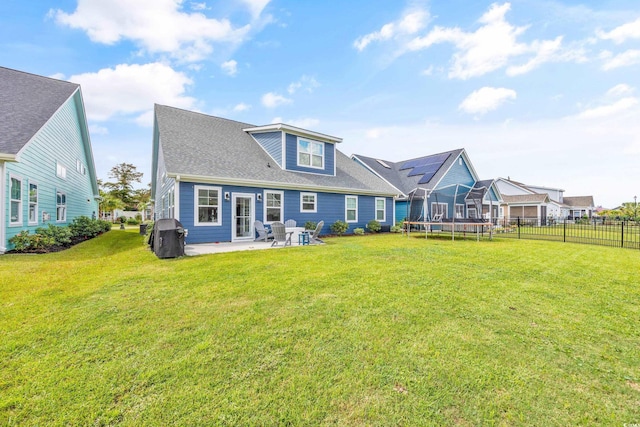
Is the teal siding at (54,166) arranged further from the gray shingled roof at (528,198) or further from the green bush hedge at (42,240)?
the gray shingled roof at (528,198)

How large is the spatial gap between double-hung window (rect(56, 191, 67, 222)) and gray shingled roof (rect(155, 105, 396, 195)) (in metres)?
5.69

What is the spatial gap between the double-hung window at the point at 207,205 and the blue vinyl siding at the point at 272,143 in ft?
12.8

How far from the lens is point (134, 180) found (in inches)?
1615

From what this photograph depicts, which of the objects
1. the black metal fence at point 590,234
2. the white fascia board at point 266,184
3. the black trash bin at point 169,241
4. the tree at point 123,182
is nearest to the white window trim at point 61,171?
the white fascia board at point 266,184

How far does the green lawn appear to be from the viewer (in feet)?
6.14

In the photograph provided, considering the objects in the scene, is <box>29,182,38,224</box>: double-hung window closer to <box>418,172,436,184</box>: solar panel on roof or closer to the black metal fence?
the black metal fence

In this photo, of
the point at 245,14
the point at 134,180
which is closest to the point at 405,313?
the point at 245,14

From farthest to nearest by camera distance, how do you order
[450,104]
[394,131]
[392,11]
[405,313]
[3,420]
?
1. [394,131]
2. [450,104]
3. [392,11]
4. [405,313]
5. [3,420]

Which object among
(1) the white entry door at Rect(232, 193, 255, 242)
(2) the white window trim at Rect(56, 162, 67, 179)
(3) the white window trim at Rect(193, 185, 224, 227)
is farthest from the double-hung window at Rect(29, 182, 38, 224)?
(1) the white entry door at Rect(232, 193, 255, 242)

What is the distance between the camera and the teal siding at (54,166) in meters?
8.87

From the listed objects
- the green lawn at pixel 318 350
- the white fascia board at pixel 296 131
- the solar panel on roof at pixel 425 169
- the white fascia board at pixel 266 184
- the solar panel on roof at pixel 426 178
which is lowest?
the green lawn at pixel 318 350

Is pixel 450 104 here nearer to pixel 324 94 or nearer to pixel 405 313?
pixel 324 94

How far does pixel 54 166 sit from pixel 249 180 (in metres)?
8.58

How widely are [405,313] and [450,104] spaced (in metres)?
→ 15.6
